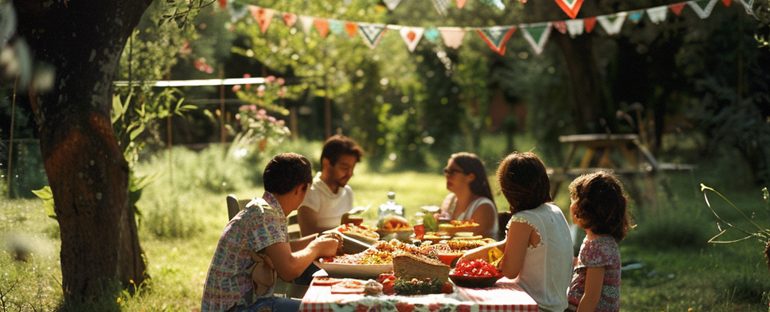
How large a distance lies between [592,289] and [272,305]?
153cm

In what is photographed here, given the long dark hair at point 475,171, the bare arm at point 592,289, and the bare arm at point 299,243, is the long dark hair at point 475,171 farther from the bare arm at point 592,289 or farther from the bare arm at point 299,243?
the bare arm at point 592,289

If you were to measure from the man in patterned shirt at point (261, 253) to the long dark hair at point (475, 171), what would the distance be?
7.12 feet

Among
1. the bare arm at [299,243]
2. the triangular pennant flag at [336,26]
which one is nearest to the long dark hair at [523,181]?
the bare arm at [299,243]

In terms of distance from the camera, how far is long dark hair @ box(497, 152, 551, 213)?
4953 millimetres

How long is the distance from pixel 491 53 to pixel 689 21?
39.5ft

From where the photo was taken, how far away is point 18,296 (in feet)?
21.5

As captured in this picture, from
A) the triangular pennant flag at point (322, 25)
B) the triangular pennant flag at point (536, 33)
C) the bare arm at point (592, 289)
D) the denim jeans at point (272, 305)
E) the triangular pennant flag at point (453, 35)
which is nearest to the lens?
the bare arm at point (592, 289)

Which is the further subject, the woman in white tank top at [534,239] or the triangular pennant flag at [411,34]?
the triangular pennant flag at [411,34]

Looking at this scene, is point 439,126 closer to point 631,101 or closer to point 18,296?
point 631,101

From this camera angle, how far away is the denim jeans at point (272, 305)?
4.86 metres

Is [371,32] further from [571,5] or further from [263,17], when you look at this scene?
[571,5]

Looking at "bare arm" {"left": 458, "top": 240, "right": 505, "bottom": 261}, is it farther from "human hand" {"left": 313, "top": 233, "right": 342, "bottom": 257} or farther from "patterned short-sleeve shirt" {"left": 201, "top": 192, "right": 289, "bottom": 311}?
"patterned short-sleeve shirt" {"left": 201, "top": 192, "right": 289, "bottom": 311}

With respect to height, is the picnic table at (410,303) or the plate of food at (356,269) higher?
the plate of food at (356,269)

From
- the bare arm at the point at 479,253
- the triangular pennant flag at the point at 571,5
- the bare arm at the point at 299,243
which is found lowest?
the bare arm at the point at 299,243
